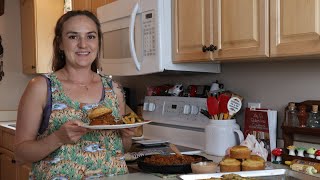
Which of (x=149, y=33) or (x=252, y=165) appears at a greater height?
(x=149, y=33)

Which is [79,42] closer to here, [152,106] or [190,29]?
[190,29]

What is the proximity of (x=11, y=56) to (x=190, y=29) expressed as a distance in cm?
302

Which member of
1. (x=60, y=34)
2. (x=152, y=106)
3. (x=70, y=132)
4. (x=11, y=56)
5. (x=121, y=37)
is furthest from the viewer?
(x=11, y=56)

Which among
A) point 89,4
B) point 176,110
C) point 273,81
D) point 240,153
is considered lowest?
point 240,153

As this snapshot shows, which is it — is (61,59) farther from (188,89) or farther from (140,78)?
(140,78)

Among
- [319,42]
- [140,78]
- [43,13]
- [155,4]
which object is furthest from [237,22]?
[43,13]

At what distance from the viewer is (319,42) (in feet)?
4.72

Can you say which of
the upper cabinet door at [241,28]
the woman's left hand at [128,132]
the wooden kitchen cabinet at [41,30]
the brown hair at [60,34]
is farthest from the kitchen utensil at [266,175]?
the wooden kitchen cabinet at [41,30]

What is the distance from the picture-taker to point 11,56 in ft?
14.8

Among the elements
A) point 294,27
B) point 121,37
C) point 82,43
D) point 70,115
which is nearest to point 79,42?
point 82,43

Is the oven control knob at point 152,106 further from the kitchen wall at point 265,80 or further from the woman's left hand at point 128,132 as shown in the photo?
the woman's left hand at point 128,132

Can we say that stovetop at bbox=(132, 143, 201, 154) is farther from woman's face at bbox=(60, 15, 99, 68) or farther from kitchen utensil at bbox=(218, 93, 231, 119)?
woman's face at bbox=(60, 15, 99, 68)

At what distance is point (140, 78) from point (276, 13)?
1726 mm

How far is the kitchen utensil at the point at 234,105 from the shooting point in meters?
2.10
